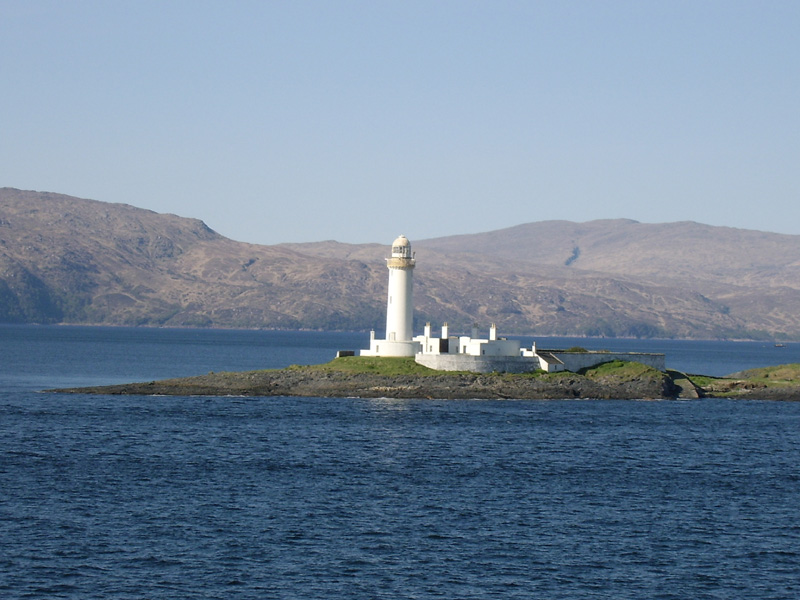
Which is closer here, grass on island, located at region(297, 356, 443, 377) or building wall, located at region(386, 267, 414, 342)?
grass on island, located at region(297, 356, 443, 377)

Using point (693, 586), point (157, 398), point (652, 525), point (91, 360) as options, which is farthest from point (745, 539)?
point (91, 360)

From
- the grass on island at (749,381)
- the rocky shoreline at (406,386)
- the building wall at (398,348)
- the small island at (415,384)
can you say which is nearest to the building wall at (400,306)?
the building wall at (398,348)

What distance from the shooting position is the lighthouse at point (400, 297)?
102m

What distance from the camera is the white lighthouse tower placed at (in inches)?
3991

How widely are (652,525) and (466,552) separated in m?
9.58

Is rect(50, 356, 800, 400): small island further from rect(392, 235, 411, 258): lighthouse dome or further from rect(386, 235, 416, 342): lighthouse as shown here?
rect(392, 235, 411, 258): lighthouse dome

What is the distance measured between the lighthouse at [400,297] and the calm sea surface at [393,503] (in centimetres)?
1593

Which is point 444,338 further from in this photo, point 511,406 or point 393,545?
point 393,545

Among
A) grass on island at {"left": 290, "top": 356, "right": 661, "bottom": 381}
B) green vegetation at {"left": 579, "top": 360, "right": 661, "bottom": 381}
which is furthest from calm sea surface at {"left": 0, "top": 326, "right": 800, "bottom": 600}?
green vegetation at {"left": 579, "top": 360, "right": 661, "bottom": 381}

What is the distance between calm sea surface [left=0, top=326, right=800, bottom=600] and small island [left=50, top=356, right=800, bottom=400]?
643 cm

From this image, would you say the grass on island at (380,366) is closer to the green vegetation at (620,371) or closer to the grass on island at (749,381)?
the green vegetation at (620,371)

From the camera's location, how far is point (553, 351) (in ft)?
342

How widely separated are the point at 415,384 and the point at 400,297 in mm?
10961

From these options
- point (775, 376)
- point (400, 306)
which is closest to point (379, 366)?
point (400, 306)
